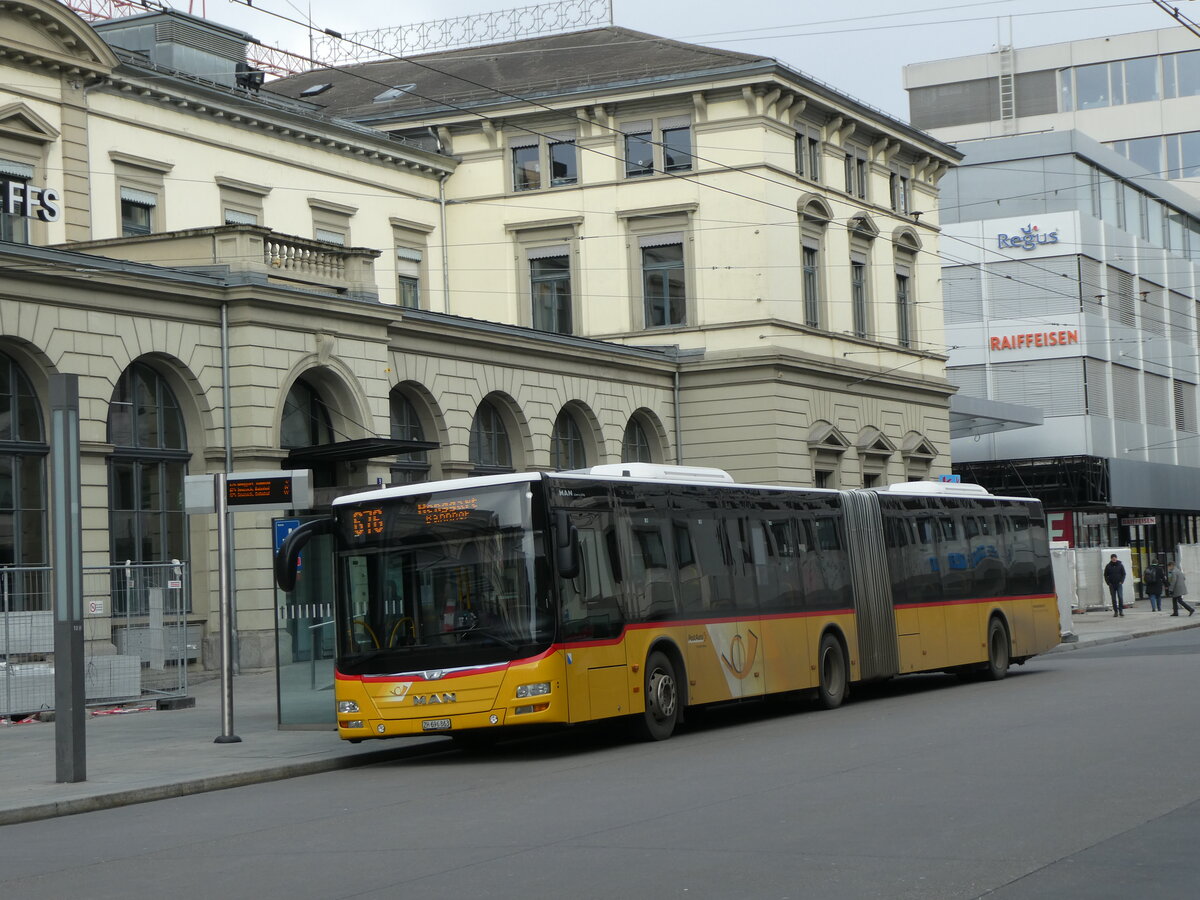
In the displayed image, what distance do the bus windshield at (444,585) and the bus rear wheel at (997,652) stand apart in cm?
1181

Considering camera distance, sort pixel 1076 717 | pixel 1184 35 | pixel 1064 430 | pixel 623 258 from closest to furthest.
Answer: pixel 1076 717
pixel 623 258
pixel 1064 430
pixel 1184 35

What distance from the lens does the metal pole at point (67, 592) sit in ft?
50.6

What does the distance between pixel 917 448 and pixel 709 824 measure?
42.2m

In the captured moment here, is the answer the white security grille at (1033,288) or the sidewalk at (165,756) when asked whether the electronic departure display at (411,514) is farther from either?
the white security grille at (1033,288)

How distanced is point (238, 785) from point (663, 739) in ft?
15.7

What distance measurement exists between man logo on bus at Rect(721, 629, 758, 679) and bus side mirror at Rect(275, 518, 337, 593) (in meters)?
4.72

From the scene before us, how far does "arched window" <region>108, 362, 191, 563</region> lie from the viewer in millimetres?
28469

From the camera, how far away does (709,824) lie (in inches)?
452

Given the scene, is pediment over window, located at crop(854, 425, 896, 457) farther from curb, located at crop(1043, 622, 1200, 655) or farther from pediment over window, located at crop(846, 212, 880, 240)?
curb, located at crop(1043, 622, 1200, 655)

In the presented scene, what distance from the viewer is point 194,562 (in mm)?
29969

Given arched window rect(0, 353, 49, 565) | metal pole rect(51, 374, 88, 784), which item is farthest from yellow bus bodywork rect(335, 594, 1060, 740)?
arched window rect(0, 353, 49, 565)

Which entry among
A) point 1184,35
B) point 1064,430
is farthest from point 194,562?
point 1184,35

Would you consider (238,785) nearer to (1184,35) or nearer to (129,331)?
(129,331)

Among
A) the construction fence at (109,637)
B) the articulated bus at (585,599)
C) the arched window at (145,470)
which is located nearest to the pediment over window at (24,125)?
the arched window at (145,470)
